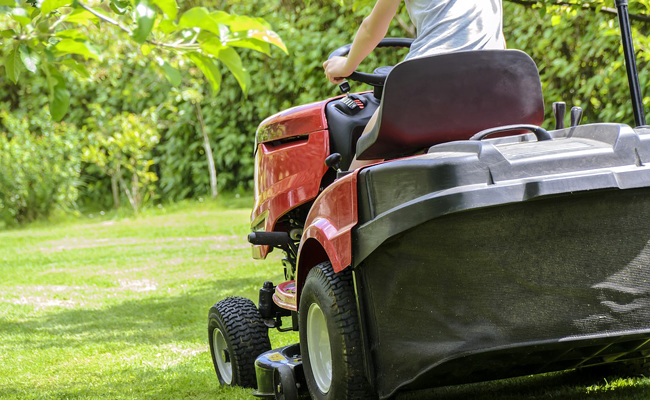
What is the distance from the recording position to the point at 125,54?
Answer: 46.6 ft

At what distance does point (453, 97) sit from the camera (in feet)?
7.95

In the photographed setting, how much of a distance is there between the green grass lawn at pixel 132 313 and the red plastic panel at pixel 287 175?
73 centimetres

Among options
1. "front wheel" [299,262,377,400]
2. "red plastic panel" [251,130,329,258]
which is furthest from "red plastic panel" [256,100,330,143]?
"front wheel" [299,262,377,400]

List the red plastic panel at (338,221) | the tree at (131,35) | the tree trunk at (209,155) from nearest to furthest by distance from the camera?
the tree at (131,35), the red plastic panel at (338,221), the tree trunk at (209,155)

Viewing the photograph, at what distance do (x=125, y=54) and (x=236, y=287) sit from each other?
834 centimetres

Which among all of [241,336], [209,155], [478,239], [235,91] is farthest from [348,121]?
[209,155]

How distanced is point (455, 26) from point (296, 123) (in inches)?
36.6

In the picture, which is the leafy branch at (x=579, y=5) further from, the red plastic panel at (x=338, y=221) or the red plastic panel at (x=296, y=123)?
the red plastic panel at (x=338, y=221)

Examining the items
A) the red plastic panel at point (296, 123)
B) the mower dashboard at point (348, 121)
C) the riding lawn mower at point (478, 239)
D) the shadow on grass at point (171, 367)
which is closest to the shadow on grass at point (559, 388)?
the shadow on grass at point (171, 367)

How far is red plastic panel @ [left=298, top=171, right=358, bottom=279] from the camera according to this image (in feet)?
7.79

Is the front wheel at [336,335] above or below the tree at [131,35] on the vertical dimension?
below

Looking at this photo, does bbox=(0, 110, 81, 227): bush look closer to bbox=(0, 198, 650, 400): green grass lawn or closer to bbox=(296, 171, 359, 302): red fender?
→ bbox=(0, 198, 650, 400): green grass lawn

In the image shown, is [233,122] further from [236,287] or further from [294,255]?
[294,255]

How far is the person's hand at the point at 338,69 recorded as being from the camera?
2.87 m
